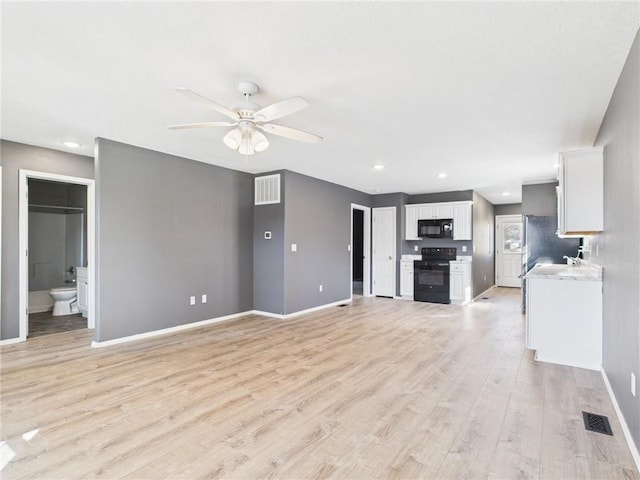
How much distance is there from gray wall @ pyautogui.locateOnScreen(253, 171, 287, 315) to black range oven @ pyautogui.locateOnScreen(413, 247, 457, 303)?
10.7ft

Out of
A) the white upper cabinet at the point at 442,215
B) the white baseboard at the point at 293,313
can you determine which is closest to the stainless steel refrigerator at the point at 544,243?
the white upper cabinet at the point at 442,215

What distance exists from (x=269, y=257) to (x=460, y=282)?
3.99 meters

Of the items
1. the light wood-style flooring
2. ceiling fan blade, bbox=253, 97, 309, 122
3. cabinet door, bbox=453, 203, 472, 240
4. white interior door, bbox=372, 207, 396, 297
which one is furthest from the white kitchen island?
the light wood-style flooring

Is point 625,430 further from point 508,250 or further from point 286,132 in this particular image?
point 508,250

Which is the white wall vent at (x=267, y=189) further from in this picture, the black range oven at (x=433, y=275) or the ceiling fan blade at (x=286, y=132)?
the black range oven at (x=433, y=275)

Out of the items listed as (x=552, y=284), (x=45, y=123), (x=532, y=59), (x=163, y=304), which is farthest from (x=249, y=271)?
(x=532, y=59)

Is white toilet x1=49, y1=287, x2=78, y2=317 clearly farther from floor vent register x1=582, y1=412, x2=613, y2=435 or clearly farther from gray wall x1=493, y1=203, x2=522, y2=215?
gray wall x1=493, y1=203, x2=522, y2=215

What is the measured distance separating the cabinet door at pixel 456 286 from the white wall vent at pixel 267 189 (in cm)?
401

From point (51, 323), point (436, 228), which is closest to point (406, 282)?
point (436, 228)

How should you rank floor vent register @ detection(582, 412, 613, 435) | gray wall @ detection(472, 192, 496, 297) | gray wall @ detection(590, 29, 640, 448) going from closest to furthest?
1. gray wall @ detection(590, 29, 640, 448)
2. floor vent register @ detection(582, 412, 613, 435)
3. gray wall @ detection(472, 192, 496, 297)

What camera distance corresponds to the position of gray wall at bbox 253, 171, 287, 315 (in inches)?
213

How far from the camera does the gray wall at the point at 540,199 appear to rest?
6.07m

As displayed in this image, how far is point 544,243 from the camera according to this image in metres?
5.67

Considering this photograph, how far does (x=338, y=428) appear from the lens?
220 centimetres
